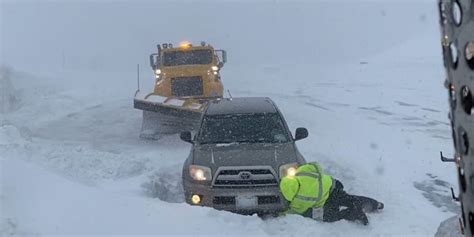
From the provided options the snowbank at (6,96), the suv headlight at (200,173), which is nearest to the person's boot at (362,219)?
the suv headlight at (200,173)

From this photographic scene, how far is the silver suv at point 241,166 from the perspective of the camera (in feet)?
24.4

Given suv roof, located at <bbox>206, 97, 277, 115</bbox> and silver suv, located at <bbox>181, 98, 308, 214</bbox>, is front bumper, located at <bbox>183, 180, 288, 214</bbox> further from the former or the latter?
suv roof, located at <bbox>206, 97, 277, 115</bbox>

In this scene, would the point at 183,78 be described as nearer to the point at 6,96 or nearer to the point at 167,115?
the point at 167,115

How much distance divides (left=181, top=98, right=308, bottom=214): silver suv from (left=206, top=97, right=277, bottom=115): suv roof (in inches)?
Result: 13.5

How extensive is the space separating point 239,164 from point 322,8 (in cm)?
5494

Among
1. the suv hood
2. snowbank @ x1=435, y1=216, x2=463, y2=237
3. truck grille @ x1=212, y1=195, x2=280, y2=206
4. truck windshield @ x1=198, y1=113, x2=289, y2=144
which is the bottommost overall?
truck grille @ x1=212, y1=195, x2=280, y2=206

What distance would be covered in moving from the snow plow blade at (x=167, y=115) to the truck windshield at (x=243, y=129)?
13.8 feet

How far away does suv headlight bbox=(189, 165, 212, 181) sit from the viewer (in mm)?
7633

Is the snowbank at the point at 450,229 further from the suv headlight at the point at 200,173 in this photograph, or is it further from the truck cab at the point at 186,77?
the truck cab at the point at 186,77

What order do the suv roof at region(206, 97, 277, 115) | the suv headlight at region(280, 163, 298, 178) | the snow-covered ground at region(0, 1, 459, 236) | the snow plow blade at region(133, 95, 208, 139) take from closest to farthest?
the snow-covered ground at region(0, 1, 459, 236) → the suv headlight at region(280, 163, 298, 178) → the suv roof at region(206, 97, 277, 115) → the snow plow blade at region(133, 95, 208, 139)

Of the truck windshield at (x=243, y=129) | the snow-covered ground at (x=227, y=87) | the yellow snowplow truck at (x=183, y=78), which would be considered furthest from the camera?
the yellow snowplow truck at (x=183, y=78)

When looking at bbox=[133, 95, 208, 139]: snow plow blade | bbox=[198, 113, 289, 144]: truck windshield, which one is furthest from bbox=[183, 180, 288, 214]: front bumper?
bbox=[133, 95, 208, 139]: snow plow blade

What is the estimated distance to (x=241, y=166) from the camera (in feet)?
24.8

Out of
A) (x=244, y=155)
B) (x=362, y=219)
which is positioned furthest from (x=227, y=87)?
(x=362, y=219)
